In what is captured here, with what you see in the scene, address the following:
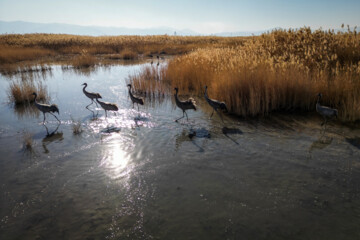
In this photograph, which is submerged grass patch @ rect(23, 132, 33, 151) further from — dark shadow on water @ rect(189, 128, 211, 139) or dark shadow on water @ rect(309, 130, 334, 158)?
dark shadow on water @ rect(309, 130, 334, 158)

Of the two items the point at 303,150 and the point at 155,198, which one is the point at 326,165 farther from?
the point at 155,198

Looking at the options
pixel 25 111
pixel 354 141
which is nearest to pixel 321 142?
pixel 354 141

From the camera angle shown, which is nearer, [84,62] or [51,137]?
[51,137]

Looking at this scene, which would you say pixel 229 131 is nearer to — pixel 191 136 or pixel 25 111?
pixel 191 136

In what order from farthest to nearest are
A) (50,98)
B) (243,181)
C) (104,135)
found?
(50,98) < (104,135) < (243,181)

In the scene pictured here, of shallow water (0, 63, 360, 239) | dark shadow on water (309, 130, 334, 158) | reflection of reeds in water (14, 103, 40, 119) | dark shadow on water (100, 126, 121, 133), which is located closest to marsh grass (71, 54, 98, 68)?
reflection of reeds in water (14, 103, 40, 119)

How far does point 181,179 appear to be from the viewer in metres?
5.14

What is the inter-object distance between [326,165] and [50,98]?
11496 mm

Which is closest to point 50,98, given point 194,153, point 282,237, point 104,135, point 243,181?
point 104,135

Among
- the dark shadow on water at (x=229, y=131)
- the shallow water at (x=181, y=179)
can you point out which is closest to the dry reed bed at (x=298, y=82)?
the shallow water at (x=181, y=179)

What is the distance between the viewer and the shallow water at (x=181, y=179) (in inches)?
152

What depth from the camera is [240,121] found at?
8422 millimetres

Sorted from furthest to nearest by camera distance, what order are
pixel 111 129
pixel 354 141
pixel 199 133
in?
1. pixel 111 129
2. pixel 199 133
3. pixel 354 141

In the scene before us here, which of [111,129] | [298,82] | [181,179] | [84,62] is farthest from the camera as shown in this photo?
[84,62]
